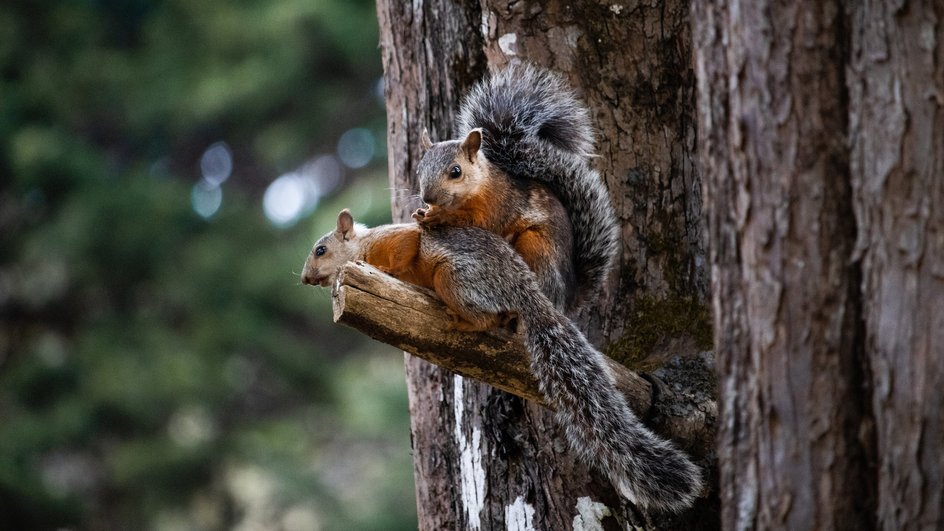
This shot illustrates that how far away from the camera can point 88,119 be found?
7.38 metres

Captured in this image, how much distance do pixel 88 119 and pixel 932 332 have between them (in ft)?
23.5

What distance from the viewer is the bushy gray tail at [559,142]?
2.01m

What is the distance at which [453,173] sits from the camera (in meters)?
2.00

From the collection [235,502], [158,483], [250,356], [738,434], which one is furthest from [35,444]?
[738,434]

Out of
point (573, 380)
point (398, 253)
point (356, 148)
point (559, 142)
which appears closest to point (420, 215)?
point (398, 253)

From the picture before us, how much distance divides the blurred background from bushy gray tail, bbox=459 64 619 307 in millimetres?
4242

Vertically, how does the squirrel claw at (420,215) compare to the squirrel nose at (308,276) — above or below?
above

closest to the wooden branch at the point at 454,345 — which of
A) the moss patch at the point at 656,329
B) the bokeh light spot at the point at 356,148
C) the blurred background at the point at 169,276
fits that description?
the moss patch at the point at 656,329

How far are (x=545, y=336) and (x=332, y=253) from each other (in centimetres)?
50

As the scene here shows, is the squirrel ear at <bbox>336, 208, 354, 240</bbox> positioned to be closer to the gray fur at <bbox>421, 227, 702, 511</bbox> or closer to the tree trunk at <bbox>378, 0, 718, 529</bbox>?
the gray fur at <bbox>421, 227, 702, 511</bbox>

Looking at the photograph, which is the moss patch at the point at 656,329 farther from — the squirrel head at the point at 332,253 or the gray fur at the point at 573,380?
the squirrel head at the point at 332,253

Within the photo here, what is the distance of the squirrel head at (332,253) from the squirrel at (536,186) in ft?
0.51

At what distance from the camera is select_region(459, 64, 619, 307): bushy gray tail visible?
201 cm

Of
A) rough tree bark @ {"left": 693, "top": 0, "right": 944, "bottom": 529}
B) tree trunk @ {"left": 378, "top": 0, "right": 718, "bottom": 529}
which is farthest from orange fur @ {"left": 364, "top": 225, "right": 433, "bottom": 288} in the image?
rough tree bark @ {"left": 693, "top": 0, "right": 944, "bottom": 529}
